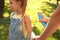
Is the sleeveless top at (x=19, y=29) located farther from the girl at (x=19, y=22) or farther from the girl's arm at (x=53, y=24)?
the girl's arm at (x=53, y=24)

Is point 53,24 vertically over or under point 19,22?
over

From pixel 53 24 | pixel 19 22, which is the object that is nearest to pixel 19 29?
pixel 19 22

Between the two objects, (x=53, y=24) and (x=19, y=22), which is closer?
(x=53, y=24)

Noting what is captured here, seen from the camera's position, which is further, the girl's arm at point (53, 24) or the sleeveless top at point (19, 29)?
the sleeveless top at point (19, 29)

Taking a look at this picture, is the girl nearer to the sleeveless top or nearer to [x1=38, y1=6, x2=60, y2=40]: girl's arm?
the sleeveless top

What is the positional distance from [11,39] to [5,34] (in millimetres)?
3199

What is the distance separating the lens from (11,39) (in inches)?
125

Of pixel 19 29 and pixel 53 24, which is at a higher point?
pixel 53 24

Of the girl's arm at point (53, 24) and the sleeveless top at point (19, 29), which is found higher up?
the girl's arm at point (53, 24)

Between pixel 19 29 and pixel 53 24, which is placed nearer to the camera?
pixel 53 24

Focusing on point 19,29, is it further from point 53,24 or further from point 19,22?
point 53,24

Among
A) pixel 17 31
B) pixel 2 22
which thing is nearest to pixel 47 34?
pixel 17 31

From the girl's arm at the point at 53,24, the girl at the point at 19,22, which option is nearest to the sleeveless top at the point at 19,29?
the girl at the point at 19,22

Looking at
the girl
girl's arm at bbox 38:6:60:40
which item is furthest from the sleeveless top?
girl's arm at bbox 38:6:60:40
